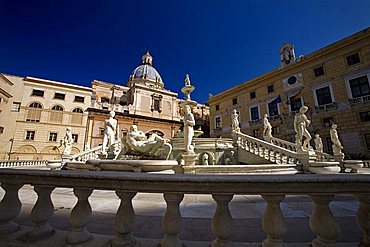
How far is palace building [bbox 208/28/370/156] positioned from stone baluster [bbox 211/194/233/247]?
1883 centimetres

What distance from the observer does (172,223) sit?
53.0 inches

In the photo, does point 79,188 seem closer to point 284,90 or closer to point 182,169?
point 182,169

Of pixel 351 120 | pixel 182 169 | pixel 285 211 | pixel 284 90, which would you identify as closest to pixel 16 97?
pixel 182 169

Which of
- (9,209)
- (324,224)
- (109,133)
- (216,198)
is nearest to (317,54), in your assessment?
(109,133)

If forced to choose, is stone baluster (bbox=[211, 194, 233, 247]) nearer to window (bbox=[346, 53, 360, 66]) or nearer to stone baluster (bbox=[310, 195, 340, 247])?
stone baluster (bbox=[310, 195, 340, 247])

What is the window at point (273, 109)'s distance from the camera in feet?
67.5

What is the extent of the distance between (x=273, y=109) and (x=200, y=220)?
21.6 m

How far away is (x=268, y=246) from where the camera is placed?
1.24 m

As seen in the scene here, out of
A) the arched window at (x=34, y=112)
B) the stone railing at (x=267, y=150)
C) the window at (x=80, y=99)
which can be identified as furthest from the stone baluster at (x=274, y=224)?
the arched window at (x=34, y=112)

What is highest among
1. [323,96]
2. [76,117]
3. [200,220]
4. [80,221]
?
[323,96]

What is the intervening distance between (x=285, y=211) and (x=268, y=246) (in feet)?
7.13

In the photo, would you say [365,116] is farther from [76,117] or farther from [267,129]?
[76,117]

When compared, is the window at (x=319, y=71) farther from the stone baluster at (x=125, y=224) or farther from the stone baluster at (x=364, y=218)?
the stone baluster at (x=125, y=224)

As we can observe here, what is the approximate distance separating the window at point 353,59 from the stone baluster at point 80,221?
72.8 feet
